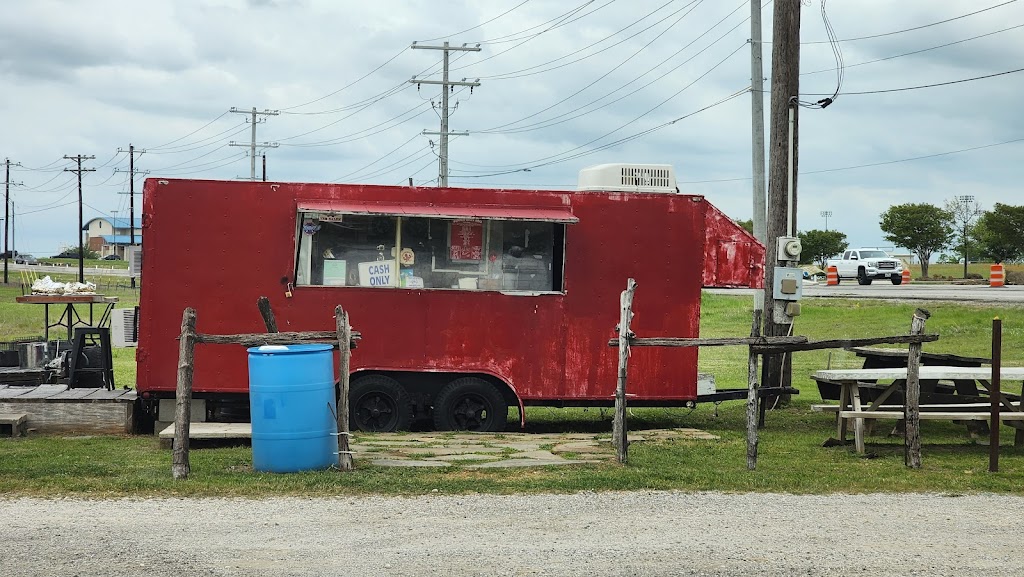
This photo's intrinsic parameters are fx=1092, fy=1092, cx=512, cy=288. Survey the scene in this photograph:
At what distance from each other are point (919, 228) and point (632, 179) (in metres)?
64.0

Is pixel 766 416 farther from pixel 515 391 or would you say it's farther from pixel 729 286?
pixel 515 391

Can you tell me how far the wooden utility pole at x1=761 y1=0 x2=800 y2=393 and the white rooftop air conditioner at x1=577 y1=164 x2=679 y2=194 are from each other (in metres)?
2.67

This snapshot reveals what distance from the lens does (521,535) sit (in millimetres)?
7195

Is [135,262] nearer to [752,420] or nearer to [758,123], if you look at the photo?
[752,420]

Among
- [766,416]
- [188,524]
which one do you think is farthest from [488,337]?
[188,524]

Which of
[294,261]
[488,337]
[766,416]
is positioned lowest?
[766,416]

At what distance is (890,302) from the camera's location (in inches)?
1250

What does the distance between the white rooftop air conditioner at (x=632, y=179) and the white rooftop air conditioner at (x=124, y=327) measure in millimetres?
5440

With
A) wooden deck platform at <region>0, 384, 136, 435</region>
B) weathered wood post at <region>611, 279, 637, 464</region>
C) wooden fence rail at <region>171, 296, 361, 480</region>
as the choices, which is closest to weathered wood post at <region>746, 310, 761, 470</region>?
weathered wood post at <region>611, 279, 637, 464</region>

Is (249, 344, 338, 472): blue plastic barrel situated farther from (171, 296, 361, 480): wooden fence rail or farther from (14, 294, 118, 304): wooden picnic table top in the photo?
(14, 294, 118, 304): wooden picnic table top

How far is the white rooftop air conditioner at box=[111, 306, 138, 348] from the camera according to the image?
41.5 ft

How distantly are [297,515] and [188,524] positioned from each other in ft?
2.46

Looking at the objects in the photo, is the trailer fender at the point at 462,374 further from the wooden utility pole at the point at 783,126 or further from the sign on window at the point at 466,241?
the wooden utility pole at the point at 783,126

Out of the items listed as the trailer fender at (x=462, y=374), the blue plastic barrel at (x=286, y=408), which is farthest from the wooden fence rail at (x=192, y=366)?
the trailer fender at (x=462, y=374)
